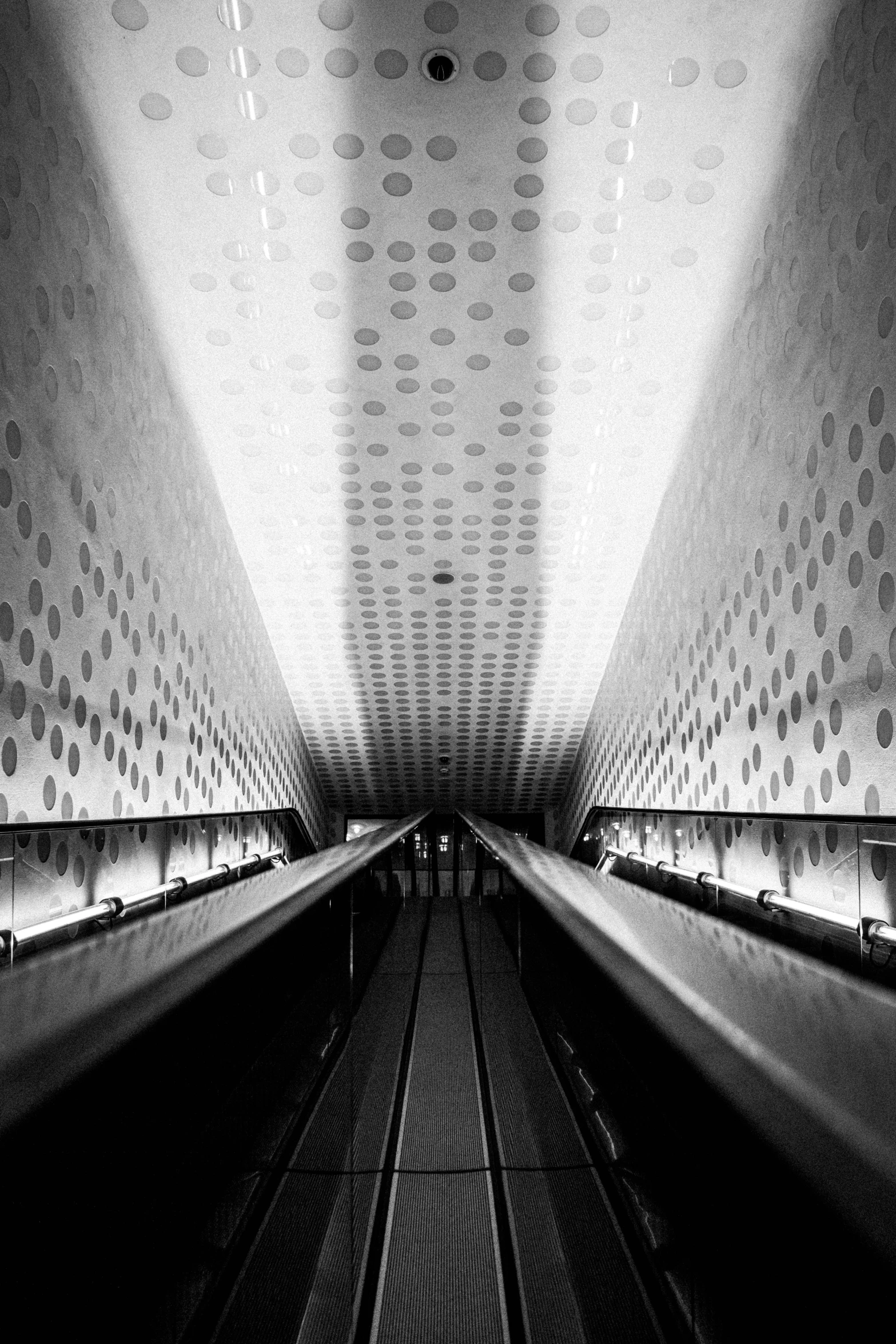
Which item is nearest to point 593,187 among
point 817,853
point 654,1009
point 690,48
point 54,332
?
point 690,48

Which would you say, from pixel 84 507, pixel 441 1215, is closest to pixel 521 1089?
pixel 441 1215

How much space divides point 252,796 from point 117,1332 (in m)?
8.50

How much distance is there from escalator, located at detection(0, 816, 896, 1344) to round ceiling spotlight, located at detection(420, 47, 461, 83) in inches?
151

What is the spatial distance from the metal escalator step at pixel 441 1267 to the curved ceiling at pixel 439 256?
458 centimetres

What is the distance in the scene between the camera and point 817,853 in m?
4.09

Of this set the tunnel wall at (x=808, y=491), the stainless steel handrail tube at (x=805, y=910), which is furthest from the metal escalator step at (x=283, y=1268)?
the tunnel wall at (x=808, y=491)

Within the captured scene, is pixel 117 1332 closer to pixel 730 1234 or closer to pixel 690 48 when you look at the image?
pixel 730 1234

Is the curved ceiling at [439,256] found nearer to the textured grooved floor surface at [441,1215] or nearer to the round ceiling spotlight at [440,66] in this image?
the round ceiling spotlight at [440,66]

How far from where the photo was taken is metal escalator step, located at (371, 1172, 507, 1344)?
1330mm

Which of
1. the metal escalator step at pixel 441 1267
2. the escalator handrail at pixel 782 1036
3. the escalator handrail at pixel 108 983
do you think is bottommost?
the metal escalator step at pixel 441 1267

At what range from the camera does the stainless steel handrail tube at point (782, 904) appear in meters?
3.21

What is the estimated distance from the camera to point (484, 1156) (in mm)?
1860

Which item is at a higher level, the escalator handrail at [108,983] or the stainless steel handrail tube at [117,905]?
the escalator handrail at [108,983]

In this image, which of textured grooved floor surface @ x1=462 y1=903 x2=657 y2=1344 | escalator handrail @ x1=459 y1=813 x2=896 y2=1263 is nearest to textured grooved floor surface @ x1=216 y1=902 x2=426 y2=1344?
textured grooved floor surface @ x1=462 y1=903 x2=657 y2=1344
